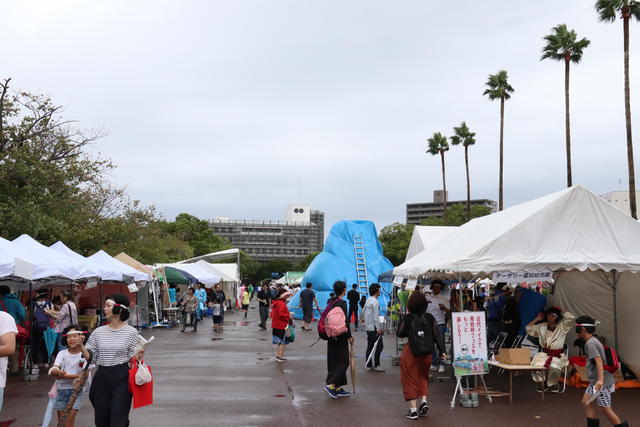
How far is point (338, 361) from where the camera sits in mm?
10555

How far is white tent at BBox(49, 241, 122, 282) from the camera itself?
53.3ft

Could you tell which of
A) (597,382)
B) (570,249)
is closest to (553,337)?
(570,249)

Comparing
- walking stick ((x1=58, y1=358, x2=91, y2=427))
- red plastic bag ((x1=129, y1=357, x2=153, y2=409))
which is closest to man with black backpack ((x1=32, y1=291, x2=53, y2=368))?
walking stick ((x1=58, y1=358, x2=91, y2=427))

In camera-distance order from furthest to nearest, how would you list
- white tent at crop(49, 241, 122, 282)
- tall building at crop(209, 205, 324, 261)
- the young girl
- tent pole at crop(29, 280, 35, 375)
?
tall building at crop(209, 205, 324, 261) → white tent at crop(49, 241, 122, 282) → tent pole at crop(29, 280, 35, 375) → the young girl

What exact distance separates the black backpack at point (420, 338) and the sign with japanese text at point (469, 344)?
0.94m

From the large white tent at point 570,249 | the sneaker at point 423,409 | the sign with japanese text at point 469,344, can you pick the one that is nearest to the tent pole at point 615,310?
the large white tent at point 570,249

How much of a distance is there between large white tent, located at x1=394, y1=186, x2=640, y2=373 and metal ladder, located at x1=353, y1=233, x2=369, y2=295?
18.2 m

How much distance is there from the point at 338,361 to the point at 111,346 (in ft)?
16.3

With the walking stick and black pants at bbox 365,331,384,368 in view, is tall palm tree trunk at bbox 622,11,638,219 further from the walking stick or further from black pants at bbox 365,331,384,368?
the walking stick

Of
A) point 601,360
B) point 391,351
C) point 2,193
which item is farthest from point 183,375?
point 2,193

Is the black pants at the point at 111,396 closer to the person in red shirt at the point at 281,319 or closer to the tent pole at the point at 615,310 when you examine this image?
the person in red shirt at the point at 281,319

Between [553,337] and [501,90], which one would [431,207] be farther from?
[553,337]

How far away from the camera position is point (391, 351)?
18.0m

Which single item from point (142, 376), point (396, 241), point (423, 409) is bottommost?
point (423, 409)
